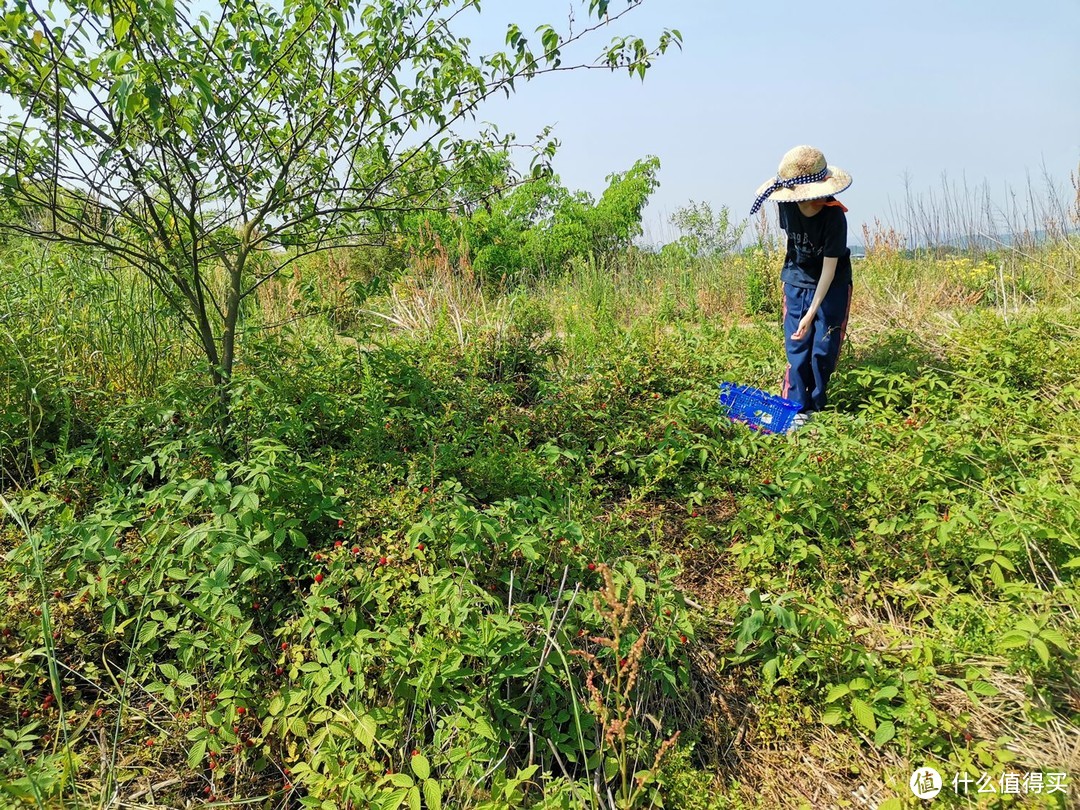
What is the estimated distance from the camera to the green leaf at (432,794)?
4.66ft

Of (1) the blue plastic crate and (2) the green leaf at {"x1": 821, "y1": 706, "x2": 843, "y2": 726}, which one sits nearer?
(2) the green leaf at {"x1": 821, "y1": 706, "x2": 843, "y2": 726}

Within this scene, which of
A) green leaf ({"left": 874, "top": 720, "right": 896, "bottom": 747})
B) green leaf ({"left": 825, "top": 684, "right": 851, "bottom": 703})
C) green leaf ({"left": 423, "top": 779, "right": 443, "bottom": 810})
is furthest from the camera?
green leaf ({"left": 825, "top": 684, "right": 851, "bottom": 703})

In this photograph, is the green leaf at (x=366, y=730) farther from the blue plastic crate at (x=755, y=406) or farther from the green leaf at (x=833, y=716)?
the blue plastic crate at (x=755, y=406)

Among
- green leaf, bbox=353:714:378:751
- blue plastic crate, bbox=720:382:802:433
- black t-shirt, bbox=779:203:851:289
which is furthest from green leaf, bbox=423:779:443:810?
black t-shirt, bbox=779:203:851:289

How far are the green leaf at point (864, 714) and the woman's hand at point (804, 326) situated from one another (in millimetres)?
2248

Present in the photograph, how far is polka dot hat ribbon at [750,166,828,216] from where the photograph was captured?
3438 millimetres

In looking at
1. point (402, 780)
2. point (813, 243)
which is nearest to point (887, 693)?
point (402, 780)

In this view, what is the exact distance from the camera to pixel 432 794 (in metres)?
1.44

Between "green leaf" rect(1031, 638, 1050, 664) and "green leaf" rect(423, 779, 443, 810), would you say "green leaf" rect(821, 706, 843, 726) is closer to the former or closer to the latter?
"green leaf" rect(1031, 638, 1050, 664)

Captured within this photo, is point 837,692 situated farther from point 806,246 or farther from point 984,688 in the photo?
point 806,246

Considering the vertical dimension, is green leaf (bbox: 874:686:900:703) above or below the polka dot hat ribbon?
below

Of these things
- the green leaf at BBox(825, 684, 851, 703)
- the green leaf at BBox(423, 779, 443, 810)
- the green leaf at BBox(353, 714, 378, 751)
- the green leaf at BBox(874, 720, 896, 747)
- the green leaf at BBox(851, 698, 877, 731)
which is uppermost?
the green leaf at BBox(353, 714, 378, 751)

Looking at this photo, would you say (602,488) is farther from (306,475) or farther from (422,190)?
(422,190)

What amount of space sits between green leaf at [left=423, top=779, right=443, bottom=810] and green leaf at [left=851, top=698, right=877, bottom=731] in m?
1.13
